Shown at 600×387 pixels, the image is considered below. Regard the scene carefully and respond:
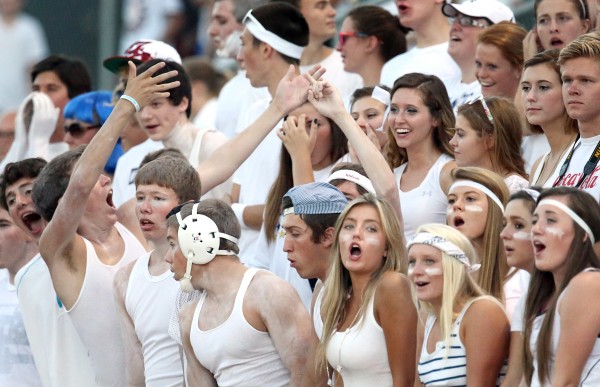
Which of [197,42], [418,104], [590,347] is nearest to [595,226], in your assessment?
[590,347]

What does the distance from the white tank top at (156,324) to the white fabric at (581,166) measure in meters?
2.04

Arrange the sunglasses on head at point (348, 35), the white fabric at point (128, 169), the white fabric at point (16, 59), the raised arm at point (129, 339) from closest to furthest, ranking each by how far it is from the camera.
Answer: the raised arm at point (129, 339) → the white fabric at point (128, 169) → the sunglasses on head at point (348, 35) → the white fabric at point (16, 59)

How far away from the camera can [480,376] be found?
558 centimetres

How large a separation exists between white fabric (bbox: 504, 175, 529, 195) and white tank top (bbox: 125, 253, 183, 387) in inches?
68.6

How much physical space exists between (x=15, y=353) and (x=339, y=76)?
3.05 m

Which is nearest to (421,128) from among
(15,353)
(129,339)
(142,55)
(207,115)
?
(129,339)

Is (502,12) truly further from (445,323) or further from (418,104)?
(445,323)

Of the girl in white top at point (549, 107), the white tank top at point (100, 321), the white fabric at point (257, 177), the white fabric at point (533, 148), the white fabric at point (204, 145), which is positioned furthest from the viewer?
the white fabric at point (204, 145)

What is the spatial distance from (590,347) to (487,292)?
80cm

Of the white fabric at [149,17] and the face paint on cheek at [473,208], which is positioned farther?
the white fabric at [149,17]

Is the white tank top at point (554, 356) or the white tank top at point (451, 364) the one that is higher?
the white tank top at point (554, 356)

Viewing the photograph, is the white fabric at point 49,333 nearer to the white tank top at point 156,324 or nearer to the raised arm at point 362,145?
the white tank top at point 156,324

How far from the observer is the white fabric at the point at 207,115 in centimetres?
1151

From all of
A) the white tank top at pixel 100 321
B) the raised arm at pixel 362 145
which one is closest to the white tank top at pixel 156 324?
the white tank top at pixel 100 321
